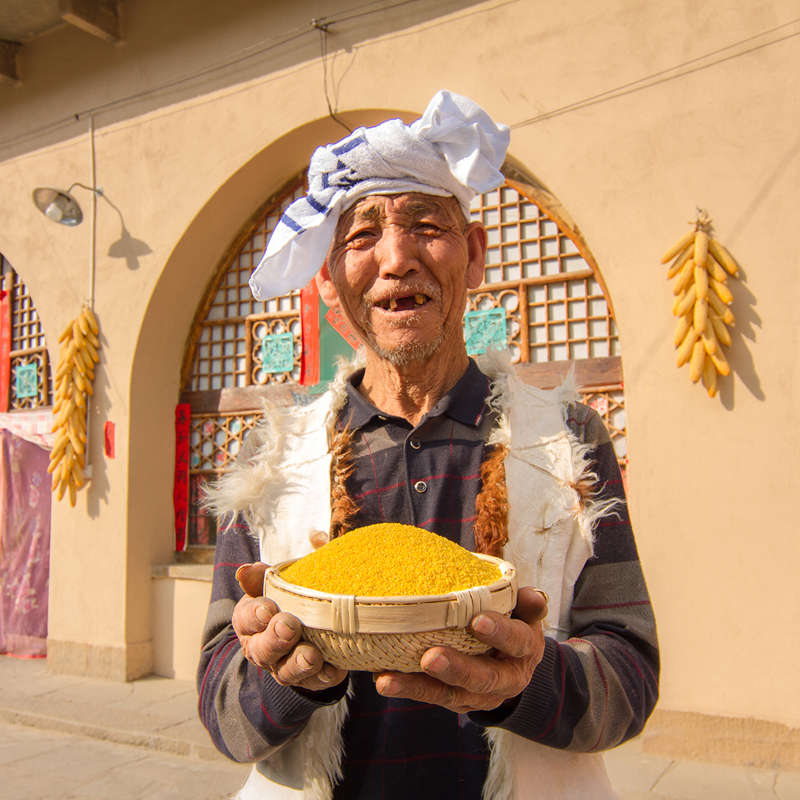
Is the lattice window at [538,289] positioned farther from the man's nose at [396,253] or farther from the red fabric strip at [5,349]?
the red fabric strip at [5,349]

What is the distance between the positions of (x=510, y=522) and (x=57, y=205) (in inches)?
178

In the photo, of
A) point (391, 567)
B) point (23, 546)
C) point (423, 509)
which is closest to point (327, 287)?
point (423, 509)

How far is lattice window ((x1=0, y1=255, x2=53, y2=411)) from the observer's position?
214 inches

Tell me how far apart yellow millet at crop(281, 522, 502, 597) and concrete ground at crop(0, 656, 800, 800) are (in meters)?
2.51

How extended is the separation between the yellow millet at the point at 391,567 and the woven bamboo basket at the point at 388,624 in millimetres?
60

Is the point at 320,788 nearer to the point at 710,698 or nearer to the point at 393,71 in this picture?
the point at 710,698

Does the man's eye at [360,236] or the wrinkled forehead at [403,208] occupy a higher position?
the wrinkled forehead at [403,208]

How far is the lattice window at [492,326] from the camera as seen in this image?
12.0 feet

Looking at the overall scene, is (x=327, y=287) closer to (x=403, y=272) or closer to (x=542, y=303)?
(x=403, y=272)

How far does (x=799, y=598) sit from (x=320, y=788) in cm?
258

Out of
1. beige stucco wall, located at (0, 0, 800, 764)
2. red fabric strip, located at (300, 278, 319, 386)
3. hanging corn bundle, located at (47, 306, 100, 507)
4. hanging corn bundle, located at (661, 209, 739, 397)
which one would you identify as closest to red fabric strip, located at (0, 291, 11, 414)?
hanging corn bundle, located at (47, 306, 100, 507)

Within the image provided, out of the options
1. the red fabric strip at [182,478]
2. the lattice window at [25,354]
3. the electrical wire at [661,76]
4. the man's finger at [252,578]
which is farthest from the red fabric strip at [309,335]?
the man's finger at [252,578]

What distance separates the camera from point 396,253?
129 centimetres

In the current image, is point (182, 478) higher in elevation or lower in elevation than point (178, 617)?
higher
